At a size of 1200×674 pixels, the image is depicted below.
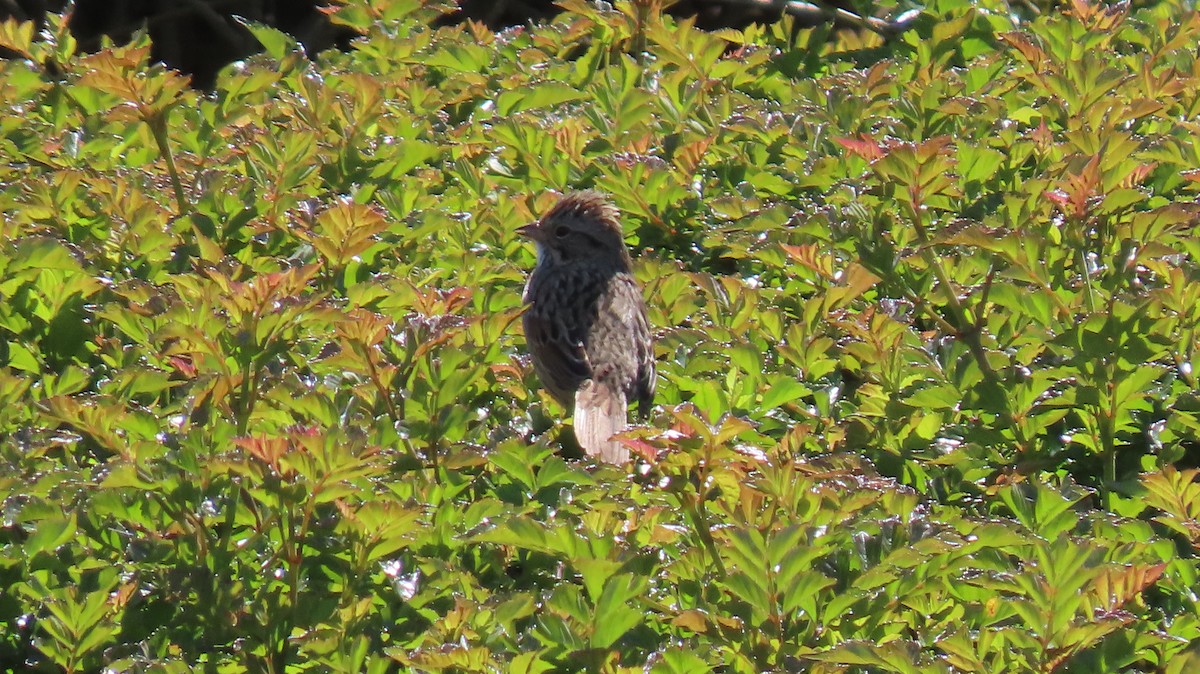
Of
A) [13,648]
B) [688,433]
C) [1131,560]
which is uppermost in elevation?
[688,433]

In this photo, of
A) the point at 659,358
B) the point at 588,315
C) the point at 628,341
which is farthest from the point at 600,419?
the point at 588,315

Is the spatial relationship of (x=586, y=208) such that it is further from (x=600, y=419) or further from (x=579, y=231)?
(x=600, y=419)

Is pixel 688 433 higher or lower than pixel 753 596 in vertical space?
higher

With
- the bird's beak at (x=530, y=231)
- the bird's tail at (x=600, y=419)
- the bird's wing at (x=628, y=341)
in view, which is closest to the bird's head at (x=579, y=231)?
the bird's beak at (x=530, y=231)

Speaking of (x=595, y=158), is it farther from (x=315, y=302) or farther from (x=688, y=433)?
(x=688, y=433)

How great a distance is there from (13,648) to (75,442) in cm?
61

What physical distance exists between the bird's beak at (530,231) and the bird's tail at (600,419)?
660mm

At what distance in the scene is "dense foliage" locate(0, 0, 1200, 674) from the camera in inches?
135

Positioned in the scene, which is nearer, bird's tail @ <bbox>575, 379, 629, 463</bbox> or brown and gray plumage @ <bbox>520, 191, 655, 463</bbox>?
bird's tail @ <bbox>575, 379, 629, 463</bbox>

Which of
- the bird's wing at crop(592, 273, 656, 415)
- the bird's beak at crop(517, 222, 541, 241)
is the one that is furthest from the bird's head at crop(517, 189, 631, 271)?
the bird's wing at crop(592, 273, 656, 415)

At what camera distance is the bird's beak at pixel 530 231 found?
596 centimetres

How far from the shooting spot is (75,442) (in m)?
4.11

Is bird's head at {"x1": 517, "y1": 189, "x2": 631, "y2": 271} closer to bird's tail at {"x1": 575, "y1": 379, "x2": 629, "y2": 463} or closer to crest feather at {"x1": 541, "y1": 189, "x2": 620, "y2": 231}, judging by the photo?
crest feather at {"x1": 541, "y1": 189, "x2": 620, "y2": 231}

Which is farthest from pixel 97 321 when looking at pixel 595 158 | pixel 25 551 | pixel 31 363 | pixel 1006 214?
pixel 1006 214
